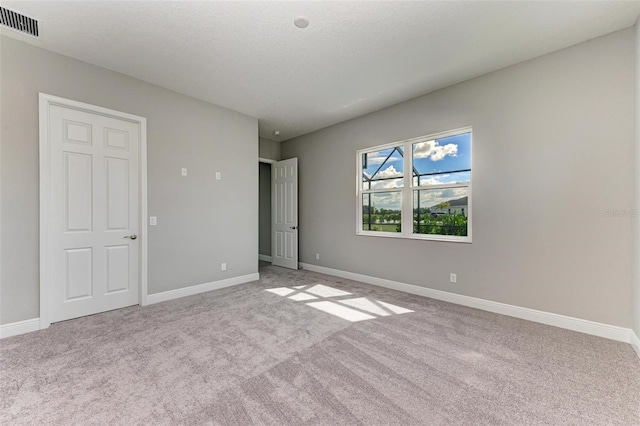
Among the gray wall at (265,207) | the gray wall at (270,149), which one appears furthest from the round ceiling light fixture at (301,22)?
the gray wall at (265,207)

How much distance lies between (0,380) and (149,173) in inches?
93.4

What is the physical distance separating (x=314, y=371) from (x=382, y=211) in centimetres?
302

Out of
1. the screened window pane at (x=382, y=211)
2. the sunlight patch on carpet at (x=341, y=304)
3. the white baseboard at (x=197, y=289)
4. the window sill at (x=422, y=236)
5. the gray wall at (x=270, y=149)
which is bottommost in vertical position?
the sunlight patch on carpet at (x=341, y=304)

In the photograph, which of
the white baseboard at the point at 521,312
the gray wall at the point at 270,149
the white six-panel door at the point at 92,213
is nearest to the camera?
the white baseboard at the point at 521,312

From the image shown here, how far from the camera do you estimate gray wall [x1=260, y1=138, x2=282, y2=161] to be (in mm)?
5996

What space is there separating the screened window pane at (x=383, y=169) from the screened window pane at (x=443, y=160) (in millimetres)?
286

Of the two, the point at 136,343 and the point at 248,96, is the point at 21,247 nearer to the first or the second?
the point at 136,343

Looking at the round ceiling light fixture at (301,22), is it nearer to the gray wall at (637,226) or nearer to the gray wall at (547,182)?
the gray wall at (547,182)

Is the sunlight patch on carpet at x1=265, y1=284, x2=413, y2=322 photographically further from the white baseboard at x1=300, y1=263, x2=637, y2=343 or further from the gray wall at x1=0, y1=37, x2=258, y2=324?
the gray wall at x1=0, y1=37, x2=258, y2=324

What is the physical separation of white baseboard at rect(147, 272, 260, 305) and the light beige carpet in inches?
15.5

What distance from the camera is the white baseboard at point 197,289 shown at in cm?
360

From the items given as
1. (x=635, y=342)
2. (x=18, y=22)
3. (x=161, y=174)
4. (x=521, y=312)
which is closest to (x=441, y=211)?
(x=521, y=312)

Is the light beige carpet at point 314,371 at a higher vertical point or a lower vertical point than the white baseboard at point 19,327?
lower

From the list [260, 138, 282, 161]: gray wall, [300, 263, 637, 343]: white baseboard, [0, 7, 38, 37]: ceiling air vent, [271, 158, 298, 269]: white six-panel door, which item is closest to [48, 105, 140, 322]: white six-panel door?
[0, 7, 38, 37]: ceiling air vent
